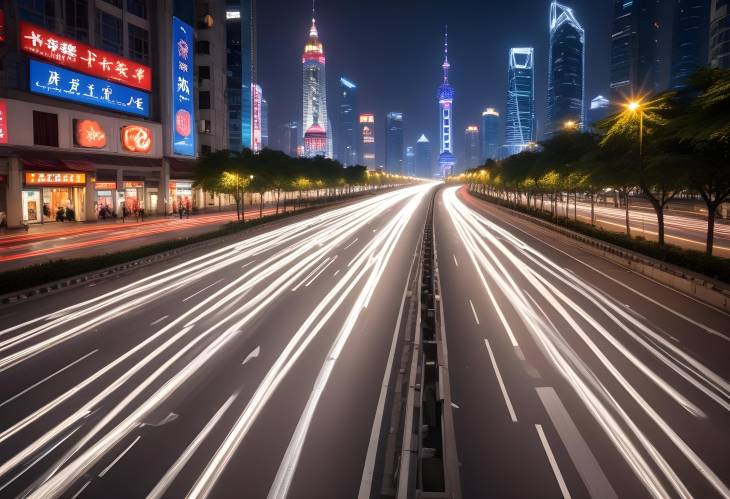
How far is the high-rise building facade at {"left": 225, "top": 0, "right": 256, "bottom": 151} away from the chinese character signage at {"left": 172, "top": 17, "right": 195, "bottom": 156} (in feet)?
268

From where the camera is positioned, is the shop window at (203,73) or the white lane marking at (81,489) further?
the shop window at (203,73)

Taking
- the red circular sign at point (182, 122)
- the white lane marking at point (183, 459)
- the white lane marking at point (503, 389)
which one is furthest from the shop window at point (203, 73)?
the white lane marking at point (183, 459)

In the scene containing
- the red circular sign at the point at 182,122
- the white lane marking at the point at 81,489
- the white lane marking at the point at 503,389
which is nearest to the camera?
the white lane marking at the point at 81,489

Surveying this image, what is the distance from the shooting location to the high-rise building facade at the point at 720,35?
123625 mm

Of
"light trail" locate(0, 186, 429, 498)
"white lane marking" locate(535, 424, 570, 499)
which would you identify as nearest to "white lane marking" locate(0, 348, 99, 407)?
"light trail" locate(0, 186, 429, 498)

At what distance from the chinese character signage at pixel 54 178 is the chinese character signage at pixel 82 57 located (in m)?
9.74

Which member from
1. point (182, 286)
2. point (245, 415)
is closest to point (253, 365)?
point (245, 415)

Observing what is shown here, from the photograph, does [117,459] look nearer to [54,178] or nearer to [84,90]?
[54,178]

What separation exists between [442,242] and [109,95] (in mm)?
37735

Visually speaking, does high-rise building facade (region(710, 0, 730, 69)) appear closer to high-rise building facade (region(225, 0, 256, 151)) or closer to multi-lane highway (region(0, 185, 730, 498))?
high-rise building facade (region(225, 0, 256, 151))

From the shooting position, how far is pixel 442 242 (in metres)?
36.2

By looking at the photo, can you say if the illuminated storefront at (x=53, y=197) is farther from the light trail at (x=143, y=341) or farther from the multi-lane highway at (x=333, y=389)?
the multi-lane highway at (x=333, y=389)

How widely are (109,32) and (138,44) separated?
491cm

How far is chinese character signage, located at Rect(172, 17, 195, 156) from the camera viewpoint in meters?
61.2
